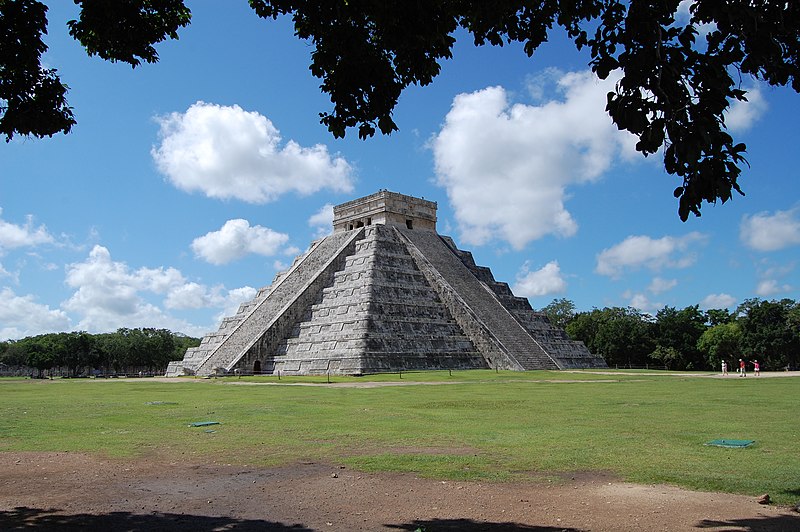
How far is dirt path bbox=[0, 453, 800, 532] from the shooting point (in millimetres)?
5543

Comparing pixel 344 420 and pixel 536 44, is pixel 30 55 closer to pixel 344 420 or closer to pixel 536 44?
pixel 536 44

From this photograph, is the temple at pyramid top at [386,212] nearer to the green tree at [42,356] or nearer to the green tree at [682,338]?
the green tree at [682,338]

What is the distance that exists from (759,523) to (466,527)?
96.1 inches

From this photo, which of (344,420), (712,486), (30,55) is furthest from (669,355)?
(30,55)

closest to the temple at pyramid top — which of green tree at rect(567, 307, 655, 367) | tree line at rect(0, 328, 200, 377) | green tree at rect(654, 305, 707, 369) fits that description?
green tree at rect(567, 307, 655, 367)

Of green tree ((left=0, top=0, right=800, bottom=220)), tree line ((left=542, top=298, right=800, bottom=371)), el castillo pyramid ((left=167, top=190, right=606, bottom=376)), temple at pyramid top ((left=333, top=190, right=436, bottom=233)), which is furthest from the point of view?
tree line ((left=542, top=298, right=800, bottom=371))

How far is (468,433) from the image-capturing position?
10516mm

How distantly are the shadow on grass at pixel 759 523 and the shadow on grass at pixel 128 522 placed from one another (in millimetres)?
3394

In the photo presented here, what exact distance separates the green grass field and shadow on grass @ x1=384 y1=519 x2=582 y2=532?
1.61m

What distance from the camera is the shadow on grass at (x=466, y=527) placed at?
5.38 metres

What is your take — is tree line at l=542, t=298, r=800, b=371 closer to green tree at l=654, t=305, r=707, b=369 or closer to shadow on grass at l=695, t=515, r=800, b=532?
green tree at l=654, t=305, r=707, b=369

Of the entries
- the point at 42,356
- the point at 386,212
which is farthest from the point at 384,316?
the point at 42,356

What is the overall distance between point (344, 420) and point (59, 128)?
7424mm

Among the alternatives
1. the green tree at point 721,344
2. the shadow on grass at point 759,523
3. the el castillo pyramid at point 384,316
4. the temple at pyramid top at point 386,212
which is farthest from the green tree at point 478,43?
the green tree at point 721,344
